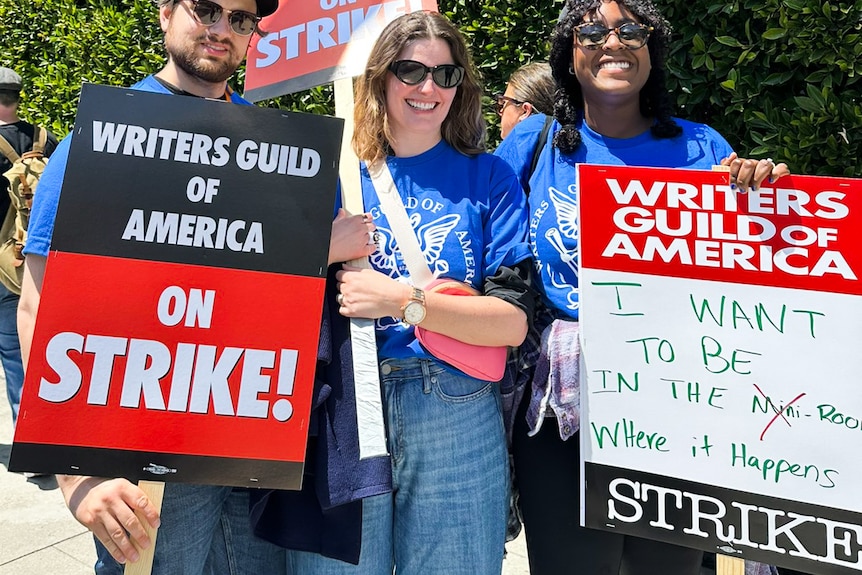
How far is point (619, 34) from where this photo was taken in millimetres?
2148

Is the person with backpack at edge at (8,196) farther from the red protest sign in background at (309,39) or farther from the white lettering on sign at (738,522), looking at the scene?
the white lettering on sign at (738,522)

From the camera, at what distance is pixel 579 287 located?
6.60 ft

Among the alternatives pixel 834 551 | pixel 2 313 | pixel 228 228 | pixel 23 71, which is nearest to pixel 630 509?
pixel 834 551

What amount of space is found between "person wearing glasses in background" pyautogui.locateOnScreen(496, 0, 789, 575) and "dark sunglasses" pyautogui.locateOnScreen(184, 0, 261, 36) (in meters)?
0.83

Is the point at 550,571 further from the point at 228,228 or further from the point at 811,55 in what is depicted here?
the point at 811,55

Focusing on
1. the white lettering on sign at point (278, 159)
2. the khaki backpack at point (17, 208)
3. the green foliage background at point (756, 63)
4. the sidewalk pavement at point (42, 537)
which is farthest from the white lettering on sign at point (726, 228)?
the khaki backpack at point (17, 208)

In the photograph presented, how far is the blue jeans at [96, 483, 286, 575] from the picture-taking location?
1959mm

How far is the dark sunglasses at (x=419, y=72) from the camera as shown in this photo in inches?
78.7

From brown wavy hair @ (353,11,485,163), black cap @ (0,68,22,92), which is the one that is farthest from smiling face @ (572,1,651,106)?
black cap @ (0,68,22,92)

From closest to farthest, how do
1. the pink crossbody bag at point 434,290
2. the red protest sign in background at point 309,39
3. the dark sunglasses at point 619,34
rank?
the pink crossbody bag at point 434,290 → the dark sunglasses at point 619,34 → the red protest sign in background at point 309,39

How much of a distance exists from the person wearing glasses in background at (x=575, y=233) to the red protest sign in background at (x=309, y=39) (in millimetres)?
550

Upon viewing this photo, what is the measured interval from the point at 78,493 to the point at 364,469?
26.0 inches

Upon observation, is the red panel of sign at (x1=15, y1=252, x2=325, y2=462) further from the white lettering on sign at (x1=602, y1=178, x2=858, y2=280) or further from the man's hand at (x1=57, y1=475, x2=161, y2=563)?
the white lettering on sign at (x1=602, y1=178, x2=858, y2=280)

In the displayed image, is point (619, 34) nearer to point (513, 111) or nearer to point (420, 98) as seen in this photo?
point (420, 98)
